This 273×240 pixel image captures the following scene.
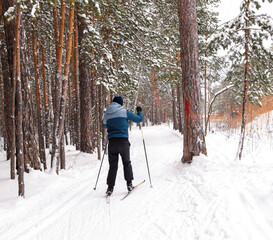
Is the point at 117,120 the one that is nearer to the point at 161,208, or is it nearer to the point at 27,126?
the point at 161,208

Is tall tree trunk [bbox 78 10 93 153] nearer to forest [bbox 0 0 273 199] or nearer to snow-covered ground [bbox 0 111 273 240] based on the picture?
forest [bbox 0 0 273 199]

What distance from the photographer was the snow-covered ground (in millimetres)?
2510

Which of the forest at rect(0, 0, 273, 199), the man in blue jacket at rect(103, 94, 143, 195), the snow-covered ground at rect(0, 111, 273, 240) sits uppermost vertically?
the forest at rect(0, 0, 273, 199)

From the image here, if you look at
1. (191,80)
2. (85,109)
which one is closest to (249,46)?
(191,80)

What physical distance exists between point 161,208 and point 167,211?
167 mm

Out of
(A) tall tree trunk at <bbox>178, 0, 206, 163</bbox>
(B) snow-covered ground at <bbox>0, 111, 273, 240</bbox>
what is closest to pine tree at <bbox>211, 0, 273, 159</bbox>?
(A) tall tree trunk at <bbox>178, 0, 206, 163</bbox>

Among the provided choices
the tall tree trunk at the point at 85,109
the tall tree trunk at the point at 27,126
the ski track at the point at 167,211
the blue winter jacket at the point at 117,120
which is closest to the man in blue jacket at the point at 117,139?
the blue winter jacket at the point at 117,120

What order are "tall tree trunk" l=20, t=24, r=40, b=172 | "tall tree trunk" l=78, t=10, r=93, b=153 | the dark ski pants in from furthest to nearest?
"tall tree trunk" l=78, t=10, r=93, b=153 → "tall tree trunk" l=20, t=24, r=40, b=172 → the dark ski pants

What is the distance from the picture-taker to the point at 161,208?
3.32 m

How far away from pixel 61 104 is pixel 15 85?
1.93 m

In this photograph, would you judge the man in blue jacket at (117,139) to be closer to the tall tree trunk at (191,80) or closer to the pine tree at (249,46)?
the tall tree trunk at (191,80)

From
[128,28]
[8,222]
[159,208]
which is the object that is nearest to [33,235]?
[8,222]

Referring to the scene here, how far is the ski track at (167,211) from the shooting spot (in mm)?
2482

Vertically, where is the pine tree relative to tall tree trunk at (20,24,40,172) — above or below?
above
